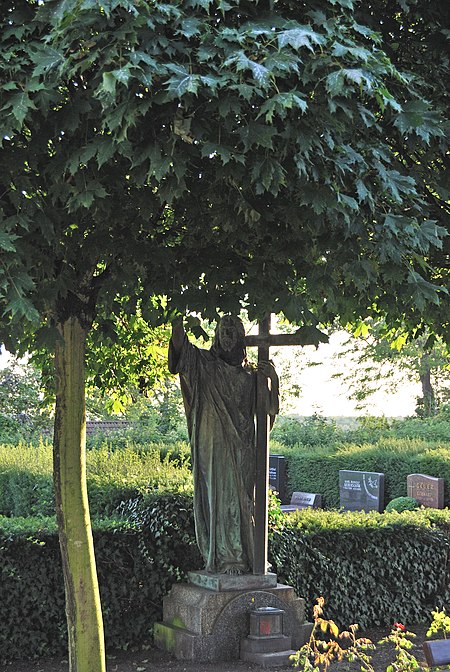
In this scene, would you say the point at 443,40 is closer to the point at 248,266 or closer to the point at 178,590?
the point at 248,266

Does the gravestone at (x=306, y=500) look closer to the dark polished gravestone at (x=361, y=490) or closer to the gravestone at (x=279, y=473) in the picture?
the dark polished gravestone at (x=361, y=490)

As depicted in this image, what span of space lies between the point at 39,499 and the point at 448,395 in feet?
86.5

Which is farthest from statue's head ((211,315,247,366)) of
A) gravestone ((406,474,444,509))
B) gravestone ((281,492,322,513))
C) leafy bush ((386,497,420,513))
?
gravestone ((281,492,322,513))

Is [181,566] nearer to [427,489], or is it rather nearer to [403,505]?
[403,505]

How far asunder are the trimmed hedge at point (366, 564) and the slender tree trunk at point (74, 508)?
285 cm

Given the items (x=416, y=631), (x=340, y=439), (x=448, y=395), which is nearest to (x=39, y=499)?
(x=416, y=631)

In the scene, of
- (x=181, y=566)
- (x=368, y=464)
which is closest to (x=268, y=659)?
(x=181, y=566)

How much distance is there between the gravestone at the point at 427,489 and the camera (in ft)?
59.1

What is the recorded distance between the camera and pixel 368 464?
20.7 m

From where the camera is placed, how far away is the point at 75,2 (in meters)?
4.23

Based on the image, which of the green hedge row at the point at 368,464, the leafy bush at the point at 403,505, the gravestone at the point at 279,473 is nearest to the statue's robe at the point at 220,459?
the leafy bush at the point at 403,505

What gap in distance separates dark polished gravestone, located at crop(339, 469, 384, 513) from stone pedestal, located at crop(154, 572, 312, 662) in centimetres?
1126

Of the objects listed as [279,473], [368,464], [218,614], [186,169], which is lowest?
[218,614]

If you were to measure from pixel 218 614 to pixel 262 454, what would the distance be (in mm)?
1444
